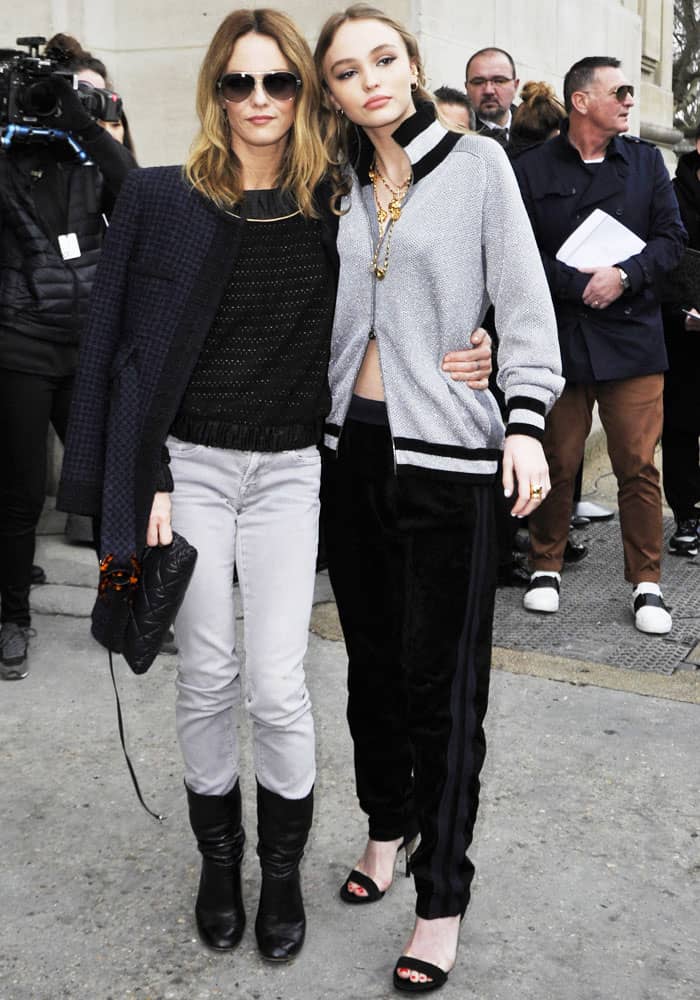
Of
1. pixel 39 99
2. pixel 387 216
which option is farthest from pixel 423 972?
pixel 39 99

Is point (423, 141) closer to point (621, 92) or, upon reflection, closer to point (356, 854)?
point (356, 854)

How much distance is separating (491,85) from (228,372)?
13.3 ft

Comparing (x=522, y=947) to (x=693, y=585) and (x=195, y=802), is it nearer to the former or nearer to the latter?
(x=195, y=802)

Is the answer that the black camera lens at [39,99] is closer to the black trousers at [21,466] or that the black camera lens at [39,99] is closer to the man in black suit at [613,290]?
the black trousers at [21,466]

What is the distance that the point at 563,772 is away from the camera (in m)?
3.95

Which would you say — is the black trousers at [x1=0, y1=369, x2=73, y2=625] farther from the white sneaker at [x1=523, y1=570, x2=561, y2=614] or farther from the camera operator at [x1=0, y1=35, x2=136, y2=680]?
the white sneaker at [x1=523, y1=570, x2=561, y2=614]

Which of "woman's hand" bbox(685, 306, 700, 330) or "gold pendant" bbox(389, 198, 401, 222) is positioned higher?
"gold pendant" bbox(389, 198, 401, 222)

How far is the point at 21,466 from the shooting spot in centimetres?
497

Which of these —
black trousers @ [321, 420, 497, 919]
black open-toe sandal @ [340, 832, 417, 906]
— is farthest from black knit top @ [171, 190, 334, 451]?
black open-toe sandal @ [340, 832, 417, 906]

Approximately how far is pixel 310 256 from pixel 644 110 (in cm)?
836

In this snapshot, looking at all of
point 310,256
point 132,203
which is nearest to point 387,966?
point 310,256

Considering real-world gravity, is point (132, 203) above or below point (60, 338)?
above

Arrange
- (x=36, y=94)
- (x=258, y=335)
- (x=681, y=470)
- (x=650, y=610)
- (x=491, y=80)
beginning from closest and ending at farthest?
1. (x=258, y=335)
2. (x=36, y=94)
3. (x=650, y=610)
4. (x=491, y=80)
5. (x=681, y=470)

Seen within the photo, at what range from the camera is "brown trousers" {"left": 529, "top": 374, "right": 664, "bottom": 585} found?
5562 mm
